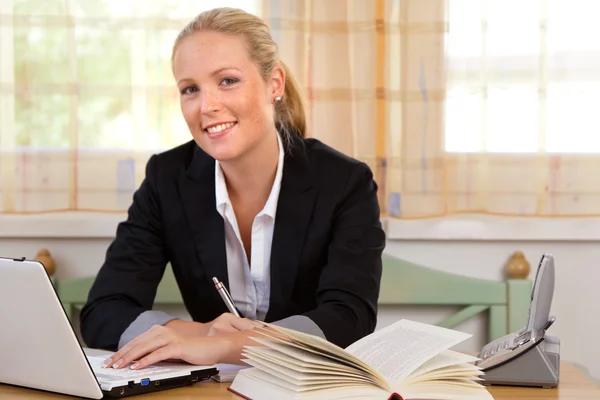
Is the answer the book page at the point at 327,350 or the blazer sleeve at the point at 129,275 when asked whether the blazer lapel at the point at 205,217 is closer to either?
the blazer sleeve at the point at 129,275

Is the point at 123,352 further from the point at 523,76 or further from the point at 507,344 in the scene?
the point at 523,76

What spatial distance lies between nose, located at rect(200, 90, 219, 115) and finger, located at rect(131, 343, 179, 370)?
0.55 m

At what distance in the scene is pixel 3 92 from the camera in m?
2.36

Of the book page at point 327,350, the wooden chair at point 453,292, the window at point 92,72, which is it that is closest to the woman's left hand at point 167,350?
the book page at point 327,350

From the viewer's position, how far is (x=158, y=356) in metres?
1.24

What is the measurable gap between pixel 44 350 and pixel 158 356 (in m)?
0.20

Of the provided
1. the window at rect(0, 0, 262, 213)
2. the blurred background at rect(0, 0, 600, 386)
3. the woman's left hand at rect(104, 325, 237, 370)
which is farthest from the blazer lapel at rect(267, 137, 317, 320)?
the window at rect(0, 0, 262, 213)

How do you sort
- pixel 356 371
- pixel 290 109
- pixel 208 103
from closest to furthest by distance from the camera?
pixel 356 371, pixel 208 103, pixel 290 109

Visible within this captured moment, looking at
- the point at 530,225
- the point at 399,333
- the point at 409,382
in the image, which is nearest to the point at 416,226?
the point at 530,225

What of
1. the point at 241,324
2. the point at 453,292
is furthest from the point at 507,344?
the point at 453,292

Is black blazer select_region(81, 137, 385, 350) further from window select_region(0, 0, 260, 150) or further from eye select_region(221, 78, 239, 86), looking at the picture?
window select_region(0, 0, 260, 150)

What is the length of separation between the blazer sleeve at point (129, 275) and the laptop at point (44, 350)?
41 cm

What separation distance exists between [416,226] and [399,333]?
111cm

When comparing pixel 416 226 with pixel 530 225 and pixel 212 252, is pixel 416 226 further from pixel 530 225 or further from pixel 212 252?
pixel 212 252
